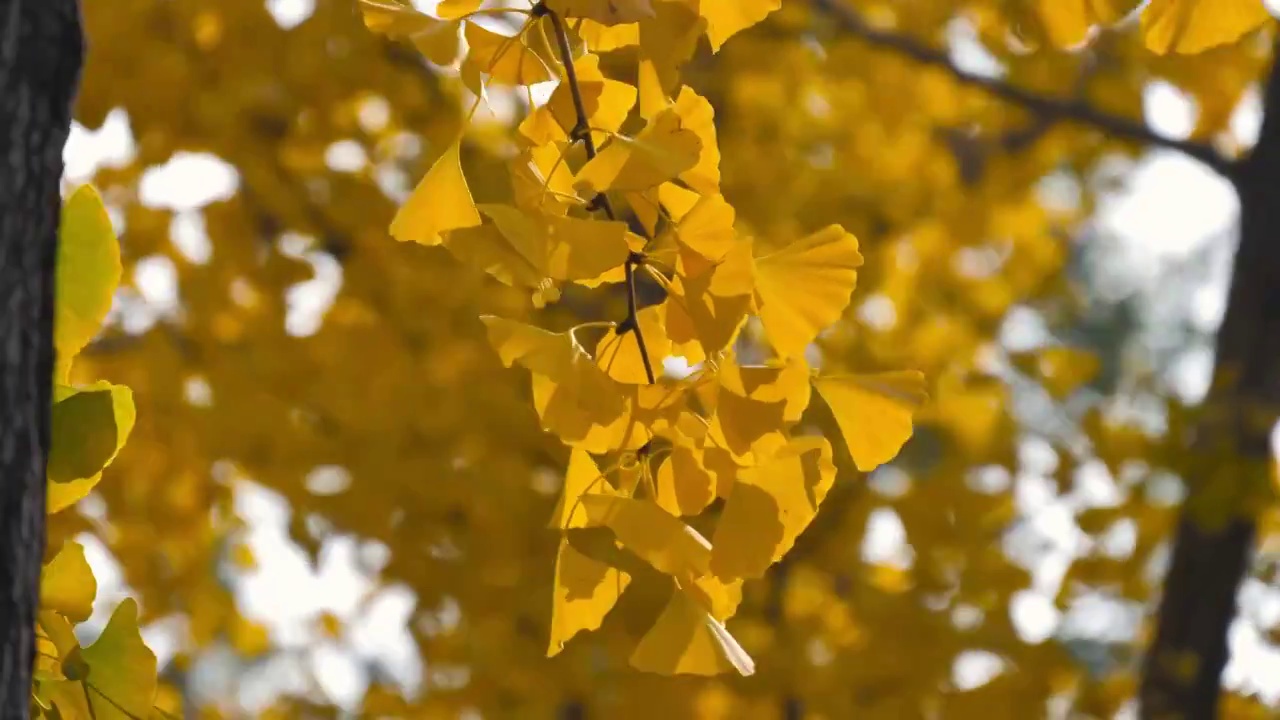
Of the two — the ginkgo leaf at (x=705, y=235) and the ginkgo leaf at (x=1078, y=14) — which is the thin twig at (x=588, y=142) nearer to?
the ginkgo leaf at (x=705, y=235)

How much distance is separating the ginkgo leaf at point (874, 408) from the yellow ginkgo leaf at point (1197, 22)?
0.61 ft

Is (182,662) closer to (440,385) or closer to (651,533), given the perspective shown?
(440,385)

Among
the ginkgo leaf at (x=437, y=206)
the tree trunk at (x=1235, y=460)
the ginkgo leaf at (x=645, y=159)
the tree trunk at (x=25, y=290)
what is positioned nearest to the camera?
the tree trunk at (x=25, y=290)

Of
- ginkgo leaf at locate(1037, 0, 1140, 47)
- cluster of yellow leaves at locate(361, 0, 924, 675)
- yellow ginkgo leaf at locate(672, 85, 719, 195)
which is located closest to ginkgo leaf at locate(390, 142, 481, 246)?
cluster of yellow leaves at locate(361, 0, 924, 675)

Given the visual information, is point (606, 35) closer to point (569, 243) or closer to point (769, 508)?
point (569, 243)

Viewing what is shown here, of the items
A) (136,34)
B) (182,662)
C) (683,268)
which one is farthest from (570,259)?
(182,662)

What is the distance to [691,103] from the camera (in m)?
0.65

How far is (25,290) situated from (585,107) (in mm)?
253

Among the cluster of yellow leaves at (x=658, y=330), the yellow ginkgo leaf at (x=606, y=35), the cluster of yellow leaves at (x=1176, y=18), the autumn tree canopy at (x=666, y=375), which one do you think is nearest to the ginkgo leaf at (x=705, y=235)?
the cluster of yellow leaves at (x=658, y=330)

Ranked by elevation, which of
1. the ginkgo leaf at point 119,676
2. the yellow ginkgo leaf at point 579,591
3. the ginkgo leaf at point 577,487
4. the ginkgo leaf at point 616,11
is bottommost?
the ginkgo leaf at point 119,676

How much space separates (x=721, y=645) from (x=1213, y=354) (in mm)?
1823

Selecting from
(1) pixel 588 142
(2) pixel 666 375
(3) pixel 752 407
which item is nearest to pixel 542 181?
(1) pixel 588 142

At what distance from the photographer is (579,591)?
0.65 meters

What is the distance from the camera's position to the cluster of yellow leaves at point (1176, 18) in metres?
0.65
